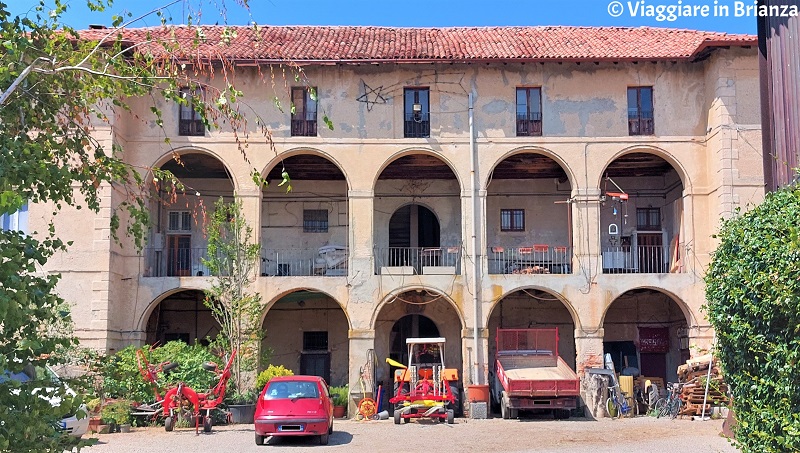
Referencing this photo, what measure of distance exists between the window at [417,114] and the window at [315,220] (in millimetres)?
5127

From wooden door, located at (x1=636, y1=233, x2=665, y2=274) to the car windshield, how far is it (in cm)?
1451

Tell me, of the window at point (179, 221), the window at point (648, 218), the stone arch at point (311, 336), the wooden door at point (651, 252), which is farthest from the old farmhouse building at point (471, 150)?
the stone arch at point (311, 336)

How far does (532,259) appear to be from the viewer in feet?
90.3

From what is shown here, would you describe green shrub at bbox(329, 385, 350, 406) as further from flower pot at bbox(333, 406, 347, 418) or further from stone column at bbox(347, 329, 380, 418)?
stone column at bbox(347, 329, 380, 418)

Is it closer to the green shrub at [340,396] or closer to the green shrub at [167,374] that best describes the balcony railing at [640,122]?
the green shrub at [340,396]

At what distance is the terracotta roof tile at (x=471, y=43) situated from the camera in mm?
24469

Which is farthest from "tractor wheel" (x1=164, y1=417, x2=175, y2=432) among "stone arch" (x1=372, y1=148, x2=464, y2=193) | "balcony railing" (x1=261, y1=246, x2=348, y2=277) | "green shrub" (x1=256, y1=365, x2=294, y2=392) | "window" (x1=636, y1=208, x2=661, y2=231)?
"window" (x1=636, y1=208, x2=661, y2=231)

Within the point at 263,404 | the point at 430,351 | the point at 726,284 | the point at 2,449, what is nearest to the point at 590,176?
the point at 430,351

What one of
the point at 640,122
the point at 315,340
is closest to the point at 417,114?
the point at 640,122

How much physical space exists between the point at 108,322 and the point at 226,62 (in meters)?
18.1

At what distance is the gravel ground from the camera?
54.6 ft

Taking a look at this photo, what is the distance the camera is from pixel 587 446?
17047 mm

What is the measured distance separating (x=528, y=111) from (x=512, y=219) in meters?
4.83

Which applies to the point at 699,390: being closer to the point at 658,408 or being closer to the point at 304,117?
the point at 658,408
